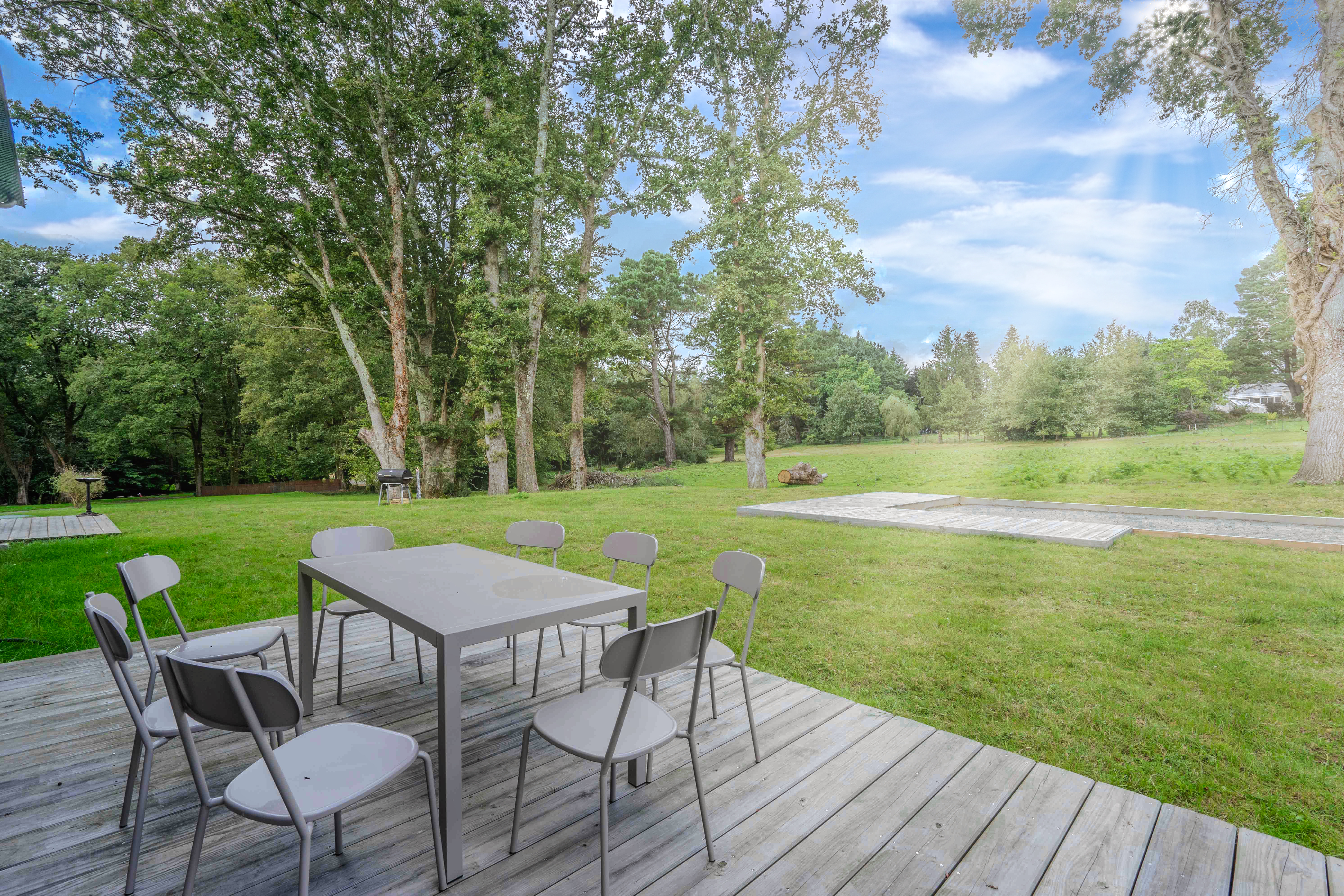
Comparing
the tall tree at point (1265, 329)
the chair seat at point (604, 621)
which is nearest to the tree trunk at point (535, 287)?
the chair seat at point (604, 621)

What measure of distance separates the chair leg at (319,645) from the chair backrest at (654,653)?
6.24ft

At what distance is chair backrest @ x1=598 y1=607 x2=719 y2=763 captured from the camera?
1.24 metres

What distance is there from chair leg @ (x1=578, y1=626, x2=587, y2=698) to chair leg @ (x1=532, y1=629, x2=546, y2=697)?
0.60 feet

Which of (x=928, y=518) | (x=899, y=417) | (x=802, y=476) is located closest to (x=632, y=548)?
(x=928, y=518)

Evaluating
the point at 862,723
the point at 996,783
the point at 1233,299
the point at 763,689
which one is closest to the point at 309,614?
the point at 763,689

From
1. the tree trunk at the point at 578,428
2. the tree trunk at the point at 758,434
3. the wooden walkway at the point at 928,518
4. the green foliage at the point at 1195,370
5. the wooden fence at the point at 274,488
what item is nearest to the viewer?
the green foliage at the point at 1195,370

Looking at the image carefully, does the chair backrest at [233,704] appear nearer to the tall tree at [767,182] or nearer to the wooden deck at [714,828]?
the wooden deck at [714,828]

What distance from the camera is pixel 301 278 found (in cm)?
1036

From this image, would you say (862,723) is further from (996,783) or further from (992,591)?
(992,591)

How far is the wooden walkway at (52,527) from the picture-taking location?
235 inches

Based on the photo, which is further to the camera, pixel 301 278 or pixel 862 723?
pixel 301 278

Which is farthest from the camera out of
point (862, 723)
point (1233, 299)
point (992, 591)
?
point (1233, 299)

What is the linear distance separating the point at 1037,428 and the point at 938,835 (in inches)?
225

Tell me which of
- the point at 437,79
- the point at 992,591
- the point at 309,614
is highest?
the point at 437,79
